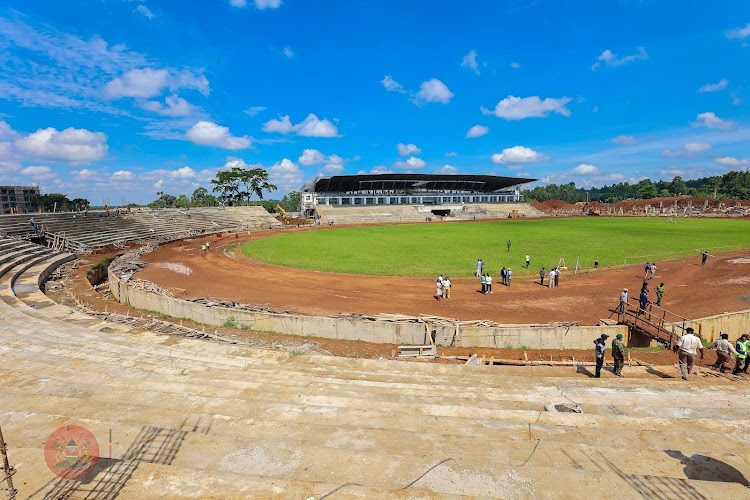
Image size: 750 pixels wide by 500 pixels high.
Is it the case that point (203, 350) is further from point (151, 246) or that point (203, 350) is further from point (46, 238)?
point (46, 238)

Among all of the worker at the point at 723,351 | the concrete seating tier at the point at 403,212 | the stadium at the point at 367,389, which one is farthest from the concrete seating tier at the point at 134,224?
the worker at the point at 723,351

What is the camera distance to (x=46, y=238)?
1609 inches

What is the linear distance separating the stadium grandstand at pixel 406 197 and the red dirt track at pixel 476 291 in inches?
2342

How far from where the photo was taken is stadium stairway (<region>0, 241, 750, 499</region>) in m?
5.20

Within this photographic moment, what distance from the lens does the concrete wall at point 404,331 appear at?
1518 cm

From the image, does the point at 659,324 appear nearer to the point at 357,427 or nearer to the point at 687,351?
the point at 687,351

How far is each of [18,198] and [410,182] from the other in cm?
12528

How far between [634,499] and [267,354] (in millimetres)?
Answer: 10498

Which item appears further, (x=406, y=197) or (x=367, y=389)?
(x=406, y=197)

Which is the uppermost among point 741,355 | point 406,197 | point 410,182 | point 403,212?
point 410,182

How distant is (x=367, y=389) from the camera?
30.6 ft

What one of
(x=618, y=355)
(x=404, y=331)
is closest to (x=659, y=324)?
(x=618, y=355)

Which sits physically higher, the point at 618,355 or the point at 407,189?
the point at 407,189

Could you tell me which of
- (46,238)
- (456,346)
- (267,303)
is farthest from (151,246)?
(456,346)
